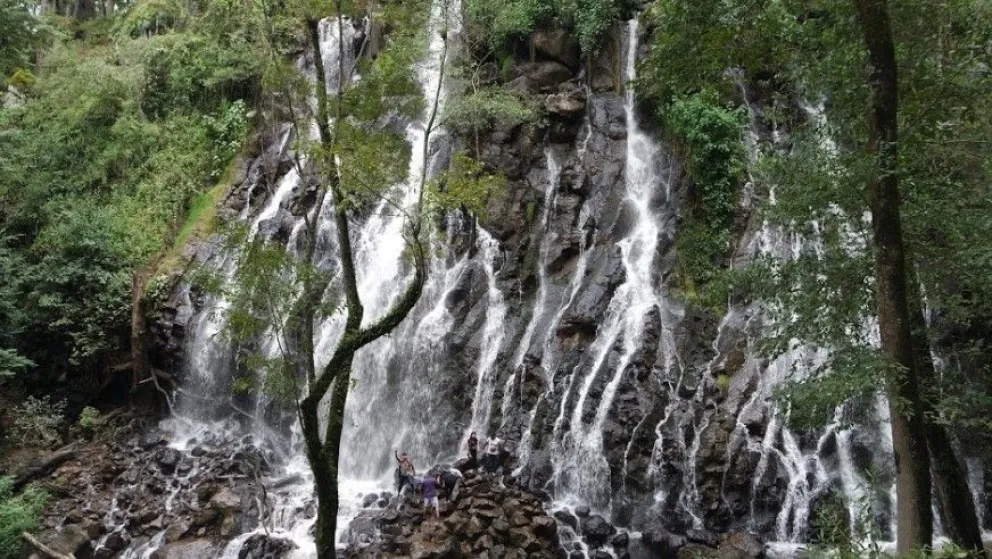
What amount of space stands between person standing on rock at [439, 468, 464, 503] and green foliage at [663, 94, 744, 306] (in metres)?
7.45

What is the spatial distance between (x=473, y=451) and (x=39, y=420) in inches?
480

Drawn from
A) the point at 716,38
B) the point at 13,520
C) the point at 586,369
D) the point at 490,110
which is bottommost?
the point at 13,520

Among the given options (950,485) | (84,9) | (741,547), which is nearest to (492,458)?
(741,547)

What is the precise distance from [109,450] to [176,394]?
2.15 metres

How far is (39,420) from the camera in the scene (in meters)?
17.1

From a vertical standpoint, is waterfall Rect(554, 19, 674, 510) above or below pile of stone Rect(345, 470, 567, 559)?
above

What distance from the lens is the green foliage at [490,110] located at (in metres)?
17.3

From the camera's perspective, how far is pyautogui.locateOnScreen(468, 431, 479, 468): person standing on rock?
45.3 ft

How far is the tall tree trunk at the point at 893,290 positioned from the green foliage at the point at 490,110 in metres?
11.3

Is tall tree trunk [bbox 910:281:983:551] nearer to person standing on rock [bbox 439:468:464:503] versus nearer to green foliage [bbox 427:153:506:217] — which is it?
green foliage [bbox 427:153:506:217]

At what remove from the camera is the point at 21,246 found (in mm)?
20000

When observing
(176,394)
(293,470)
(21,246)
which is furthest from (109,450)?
(21,246)

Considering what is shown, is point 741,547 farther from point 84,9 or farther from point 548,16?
point 84,9

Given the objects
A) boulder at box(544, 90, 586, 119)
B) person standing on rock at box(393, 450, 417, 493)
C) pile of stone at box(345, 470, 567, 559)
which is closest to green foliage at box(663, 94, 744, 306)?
boulder at box(544, 90, 586, 119)
